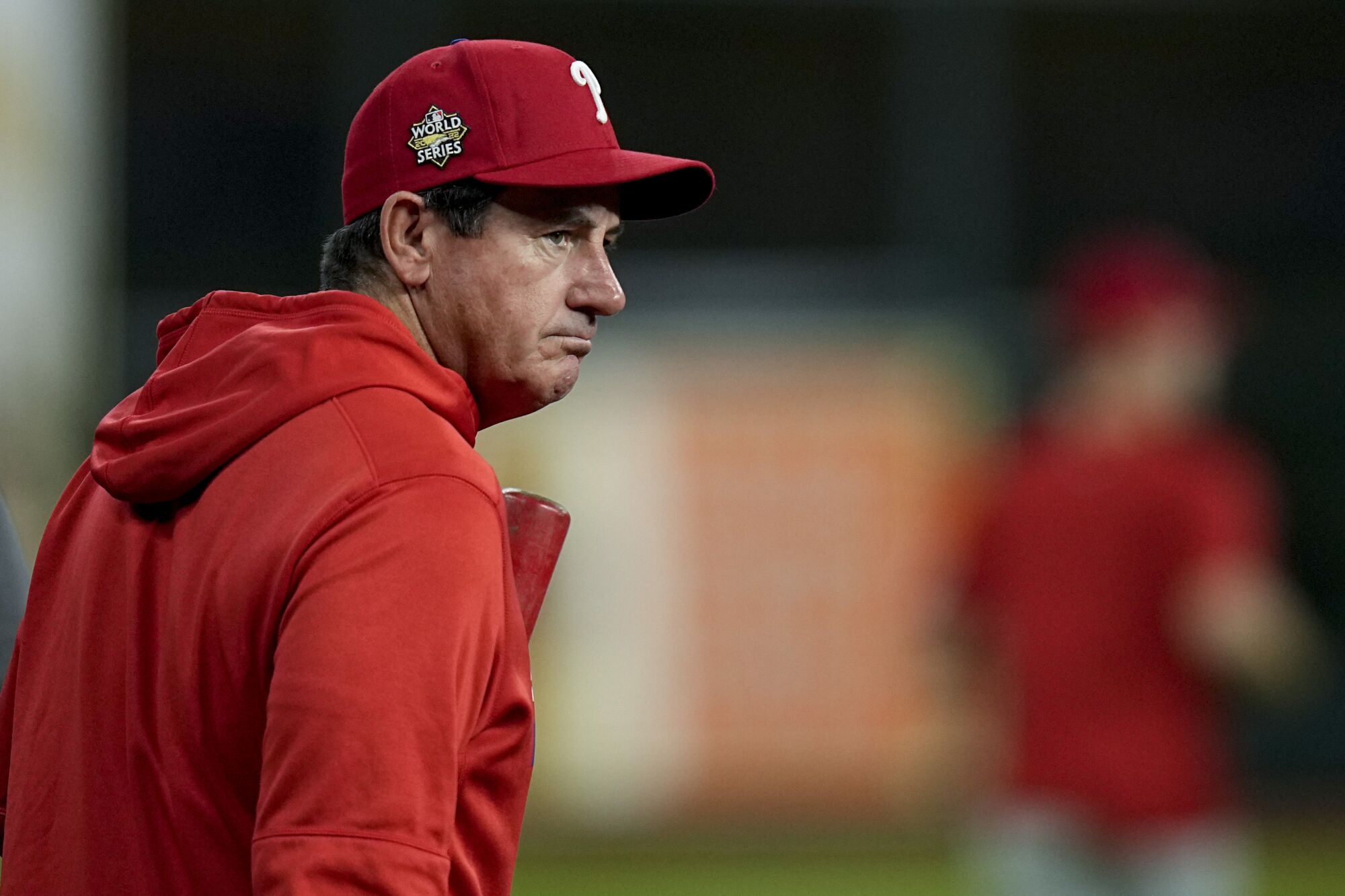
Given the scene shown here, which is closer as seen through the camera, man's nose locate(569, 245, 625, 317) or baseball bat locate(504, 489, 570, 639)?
man's nose locate(569, 245, 625, 317)

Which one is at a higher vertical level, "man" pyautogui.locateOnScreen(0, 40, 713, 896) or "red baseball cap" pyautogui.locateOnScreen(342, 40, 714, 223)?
"red baseball cap" pyautogui.locateOnScreen(342, 40, 714, 223)

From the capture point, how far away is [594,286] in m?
2.10

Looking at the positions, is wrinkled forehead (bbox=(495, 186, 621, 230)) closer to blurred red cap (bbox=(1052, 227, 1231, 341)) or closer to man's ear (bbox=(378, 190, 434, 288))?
man's ear (bbox=(378, 190, 434, 288))

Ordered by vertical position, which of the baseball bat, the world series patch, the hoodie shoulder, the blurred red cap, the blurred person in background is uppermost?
the world series patch

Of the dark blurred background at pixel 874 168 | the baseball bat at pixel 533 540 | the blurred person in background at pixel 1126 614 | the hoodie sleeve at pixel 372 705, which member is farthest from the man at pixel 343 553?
the dark blurred background at pixel 874 168

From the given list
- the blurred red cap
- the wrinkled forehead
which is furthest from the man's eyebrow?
the blurred red cap

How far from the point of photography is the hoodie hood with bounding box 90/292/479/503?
176cm

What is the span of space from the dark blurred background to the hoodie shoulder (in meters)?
7.76

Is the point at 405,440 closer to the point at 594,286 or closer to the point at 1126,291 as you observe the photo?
the point at 594,286

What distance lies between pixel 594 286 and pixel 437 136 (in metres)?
0.25

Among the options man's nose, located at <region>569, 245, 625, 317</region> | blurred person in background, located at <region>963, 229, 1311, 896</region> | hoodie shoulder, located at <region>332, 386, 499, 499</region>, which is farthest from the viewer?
blurred person in background, located at <region>963, 229, 1311, 896</region>

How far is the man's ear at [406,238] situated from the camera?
2.00 m

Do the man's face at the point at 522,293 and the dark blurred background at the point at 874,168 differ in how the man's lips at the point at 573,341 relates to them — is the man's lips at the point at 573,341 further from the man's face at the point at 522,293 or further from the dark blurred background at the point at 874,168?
the dark blurred background at the point at 874,168

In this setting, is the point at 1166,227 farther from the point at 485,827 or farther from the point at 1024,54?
the point at 485,827
